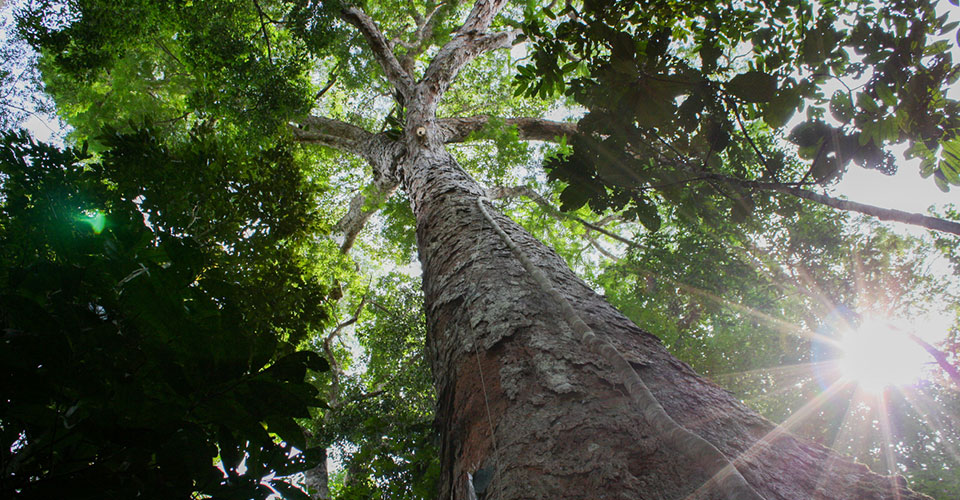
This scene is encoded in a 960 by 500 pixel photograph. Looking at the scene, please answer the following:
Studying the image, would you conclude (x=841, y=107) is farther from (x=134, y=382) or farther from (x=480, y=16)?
(x=480, y=16)

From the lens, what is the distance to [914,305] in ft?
25.5

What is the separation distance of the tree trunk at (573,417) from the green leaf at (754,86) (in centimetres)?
134

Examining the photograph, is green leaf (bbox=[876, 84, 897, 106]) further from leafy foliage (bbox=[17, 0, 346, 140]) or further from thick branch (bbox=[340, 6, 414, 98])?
thick branch (bbox=[340, 6, 414, 98])

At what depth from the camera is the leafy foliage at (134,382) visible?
3.10ft

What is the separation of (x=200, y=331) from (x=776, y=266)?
8.23 metres

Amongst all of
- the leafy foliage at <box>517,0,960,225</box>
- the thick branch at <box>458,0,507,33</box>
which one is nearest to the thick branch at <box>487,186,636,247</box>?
the thick branch at <box>458,0,507,33</box>

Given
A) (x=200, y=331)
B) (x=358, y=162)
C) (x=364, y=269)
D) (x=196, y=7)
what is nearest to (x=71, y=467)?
(x=200, y=331)

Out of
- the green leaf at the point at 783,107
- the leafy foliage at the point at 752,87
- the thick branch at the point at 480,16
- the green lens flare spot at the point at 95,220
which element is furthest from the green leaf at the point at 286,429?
the thick branch at the point at 480,16

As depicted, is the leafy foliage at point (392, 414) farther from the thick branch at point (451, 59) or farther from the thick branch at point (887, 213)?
the thick branch at point (451, 59)

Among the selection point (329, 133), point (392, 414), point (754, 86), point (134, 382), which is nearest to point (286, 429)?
point (134, 382)

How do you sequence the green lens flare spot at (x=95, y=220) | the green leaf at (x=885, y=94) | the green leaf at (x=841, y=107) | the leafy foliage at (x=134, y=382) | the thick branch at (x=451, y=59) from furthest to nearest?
the thick branch at (x=451, y=59), the green leaf at (x=841, y=107), the green leaf at (x=885, y=94), the green lens flare spot at (x=95, y=220), the leafy foliage at (x=134, y=382)

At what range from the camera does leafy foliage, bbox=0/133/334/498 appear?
37.2 inches

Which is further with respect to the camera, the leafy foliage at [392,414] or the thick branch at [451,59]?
the thick branch at [451,59]

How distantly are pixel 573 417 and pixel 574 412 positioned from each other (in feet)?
0.06
